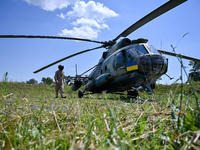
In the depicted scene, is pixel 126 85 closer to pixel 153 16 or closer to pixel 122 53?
pixel 122 53

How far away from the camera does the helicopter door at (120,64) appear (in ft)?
20.7

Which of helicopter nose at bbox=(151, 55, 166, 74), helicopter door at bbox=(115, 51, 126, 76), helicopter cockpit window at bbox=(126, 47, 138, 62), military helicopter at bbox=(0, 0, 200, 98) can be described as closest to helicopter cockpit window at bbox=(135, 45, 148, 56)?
military helicopter at bbox=(0, 0, 200, 98)

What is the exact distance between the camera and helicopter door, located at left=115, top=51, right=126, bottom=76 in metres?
6.30

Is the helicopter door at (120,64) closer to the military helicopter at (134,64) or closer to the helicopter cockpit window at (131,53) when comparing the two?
the military helicopter at (134,64)

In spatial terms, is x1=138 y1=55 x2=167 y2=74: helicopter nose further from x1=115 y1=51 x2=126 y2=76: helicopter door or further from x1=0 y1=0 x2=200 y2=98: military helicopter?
x1=115 y1=51 x2=126 y2=76: helicopter door

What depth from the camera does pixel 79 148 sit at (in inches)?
27.0

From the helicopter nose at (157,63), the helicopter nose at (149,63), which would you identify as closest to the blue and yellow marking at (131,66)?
the helicopter nose at (149,63)

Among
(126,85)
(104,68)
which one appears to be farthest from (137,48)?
(104,68)

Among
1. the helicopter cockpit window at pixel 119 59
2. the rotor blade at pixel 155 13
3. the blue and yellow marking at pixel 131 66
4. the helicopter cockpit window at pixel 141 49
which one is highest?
the rotor blade at pixel 155 13

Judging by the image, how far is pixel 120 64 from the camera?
641cm

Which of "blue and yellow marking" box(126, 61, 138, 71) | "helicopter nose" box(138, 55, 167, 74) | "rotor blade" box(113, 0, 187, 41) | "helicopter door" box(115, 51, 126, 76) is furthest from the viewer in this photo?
"helicopter door" box(115, 51, 126, 76)

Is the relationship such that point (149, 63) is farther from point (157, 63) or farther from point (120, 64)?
point (120, 64)

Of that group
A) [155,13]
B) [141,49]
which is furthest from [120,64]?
[155,13]

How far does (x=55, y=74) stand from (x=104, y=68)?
3.12 metres
